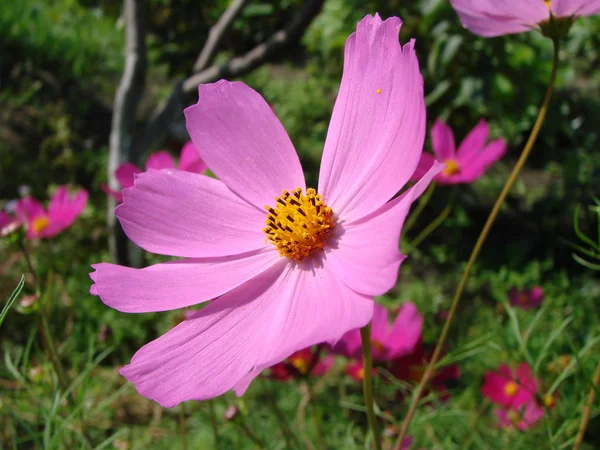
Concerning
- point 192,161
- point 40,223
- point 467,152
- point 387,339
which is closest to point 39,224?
point 40,223

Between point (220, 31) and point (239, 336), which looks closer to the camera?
point (239, 336)

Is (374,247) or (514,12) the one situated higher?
(514,12)

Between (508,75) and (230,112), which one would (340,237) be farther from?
(508,75)

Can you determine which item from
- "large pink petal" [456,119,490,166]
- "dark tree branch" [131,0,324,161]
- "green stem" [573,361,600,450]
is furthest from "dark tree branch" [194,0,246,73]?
"green stem" [573,361,600,450]

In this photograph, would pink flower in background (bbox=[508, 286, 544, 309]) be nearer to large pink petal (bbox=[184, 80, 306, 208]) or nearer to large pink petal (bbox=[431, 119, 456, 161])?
large pink petal (bbox=[431, 119, 456, 161])

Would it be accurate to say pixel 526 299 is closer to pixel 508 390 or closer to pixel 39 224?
pixel 508 390

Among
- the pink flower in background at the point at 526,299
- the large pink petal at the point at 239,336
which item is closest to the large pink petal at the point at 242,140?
the large pink petal at the point at 239,336

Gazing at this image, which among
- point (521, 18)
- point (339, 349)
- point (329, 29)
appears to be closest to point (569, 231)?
point (329, 29)
